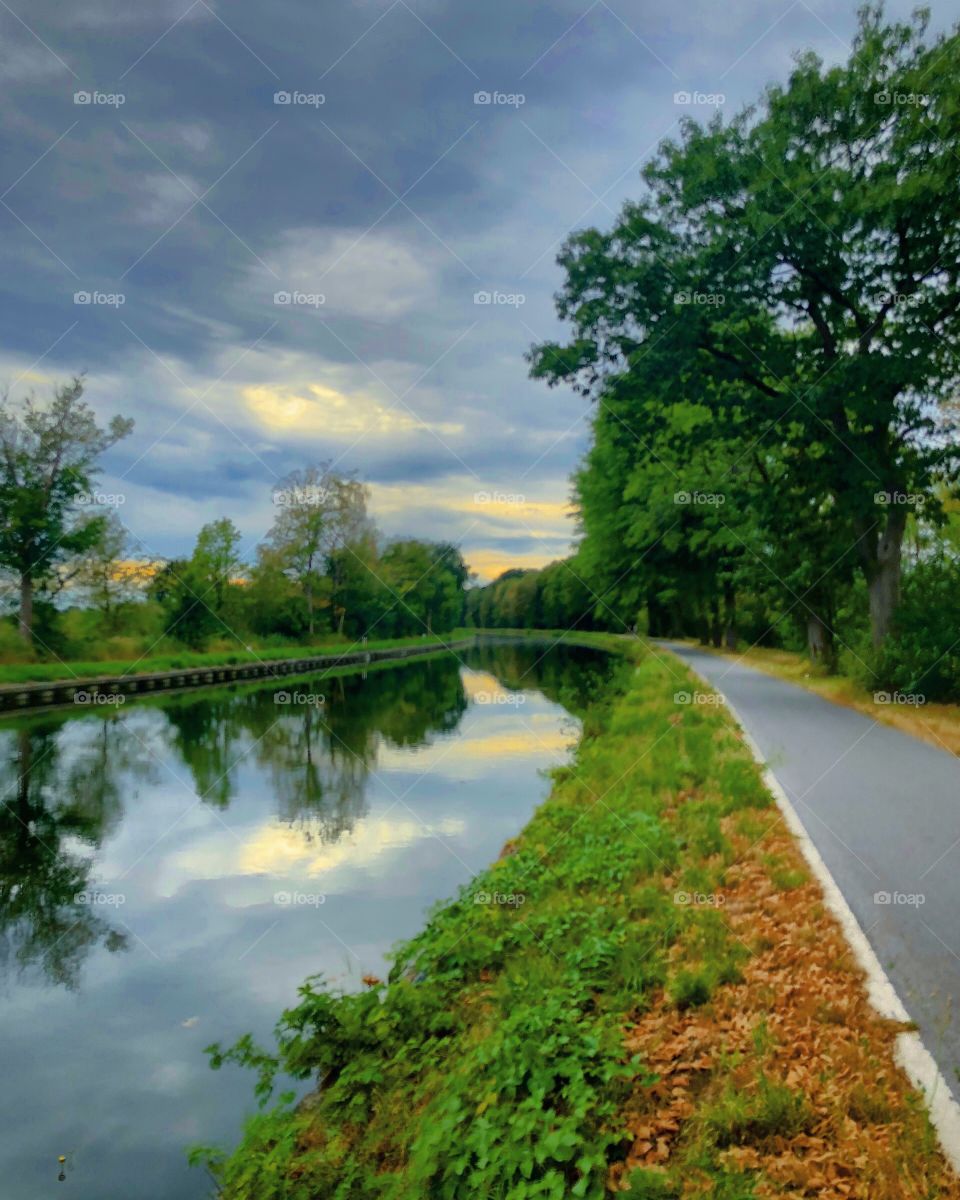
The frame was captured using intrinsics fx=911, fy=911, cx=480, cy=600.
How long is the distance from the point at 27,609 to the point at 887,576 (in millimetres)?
29078

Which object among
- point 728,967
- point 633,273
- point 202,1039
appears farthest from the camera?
point 633,273

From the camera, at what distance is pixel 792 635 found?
35750 mm

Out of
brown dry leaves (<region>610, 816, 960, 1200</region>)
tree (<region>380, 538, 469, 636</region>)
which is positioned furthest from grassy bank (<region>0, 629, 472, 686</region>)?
brown dry leaves (<region>610, 816, 960, 1200</region>)

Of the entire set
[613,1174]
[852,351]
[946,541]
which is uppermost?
[852,351]

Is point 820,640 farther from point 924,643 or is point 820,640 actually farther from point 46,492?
point 46,492

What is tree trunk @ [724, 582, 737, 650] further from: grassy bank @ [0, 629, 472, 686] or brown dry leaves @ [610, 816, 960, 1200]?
brown dry leaves @ [610, 816, 960, 1200]

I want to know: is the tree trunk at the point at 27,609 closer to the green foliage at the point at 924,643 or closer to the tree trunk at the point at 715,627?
the green foliage at the point at 924,643

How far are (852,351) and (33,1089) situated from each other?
1913 cm

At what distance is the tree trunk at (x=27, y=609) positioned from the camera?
32537mm

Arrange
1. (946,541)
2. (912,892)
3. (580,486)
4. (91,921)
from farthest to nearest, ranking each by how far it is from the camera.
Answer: (580,486) < (946,541) < (91,921) < (912,892)

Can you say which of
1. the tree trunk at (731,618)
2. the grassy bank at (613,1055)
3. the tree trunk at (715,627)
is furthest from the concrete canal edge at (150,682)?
the grassy bank at (613,1055)

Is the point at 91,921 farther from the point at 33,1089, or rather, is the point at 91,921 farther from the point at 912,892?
the point at 912,892

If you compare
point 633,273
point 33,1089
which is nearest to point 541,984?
point 33,1089

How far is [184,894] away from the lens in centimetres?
1005
